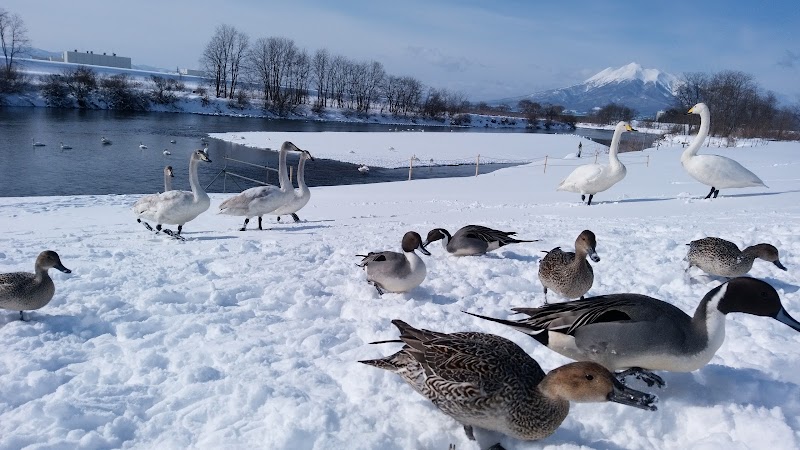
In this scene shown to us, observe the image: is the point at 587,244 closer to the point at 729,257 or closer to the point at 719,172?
the point at 729,257

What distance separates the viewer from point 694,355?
2.88m

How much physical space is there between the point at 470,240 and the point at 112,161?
25.6m

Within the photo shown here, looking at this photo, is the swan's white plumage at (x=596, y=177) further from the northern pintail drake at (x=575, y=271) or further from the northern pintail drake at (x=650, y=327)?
the northern pintail drake at (x=650, y=327)

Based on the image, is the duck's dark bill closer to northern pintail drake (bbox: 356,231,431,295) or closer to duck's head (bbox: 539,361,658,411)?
duck's head (bbox: 539,361,658,411)

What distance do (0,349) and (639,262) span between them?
6170 millimetres

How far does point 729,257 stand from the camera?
201 inches

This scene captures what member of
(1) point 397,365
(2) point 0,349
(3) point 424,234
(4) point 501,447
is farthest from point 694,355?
(3) point 424,234

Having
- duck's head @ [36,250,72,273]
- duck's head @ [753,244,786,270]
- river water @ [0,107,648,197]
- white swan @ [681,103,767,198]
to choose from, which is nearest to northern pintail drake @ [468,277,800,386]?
duck's head @ [753,244,786,270]

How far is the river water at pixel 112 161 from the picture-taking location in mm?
20484

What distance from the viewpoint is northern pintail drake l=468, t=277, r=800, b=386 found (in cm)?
287

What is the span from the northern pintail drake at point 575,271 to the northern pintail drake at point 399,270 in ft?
4.04

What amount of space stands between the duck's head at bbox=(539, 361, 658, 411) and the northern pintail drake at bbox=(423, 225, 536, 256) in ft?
12.4

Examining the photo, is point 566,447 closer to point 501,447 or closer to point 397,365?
point 501,447

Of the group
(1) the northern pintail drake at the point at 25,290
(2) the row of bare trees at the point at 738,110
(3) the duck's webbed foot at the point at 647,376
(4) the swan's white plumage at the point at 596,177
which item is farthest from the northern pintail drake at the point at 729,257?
(2) the row of bare trees at the point at 738,110
